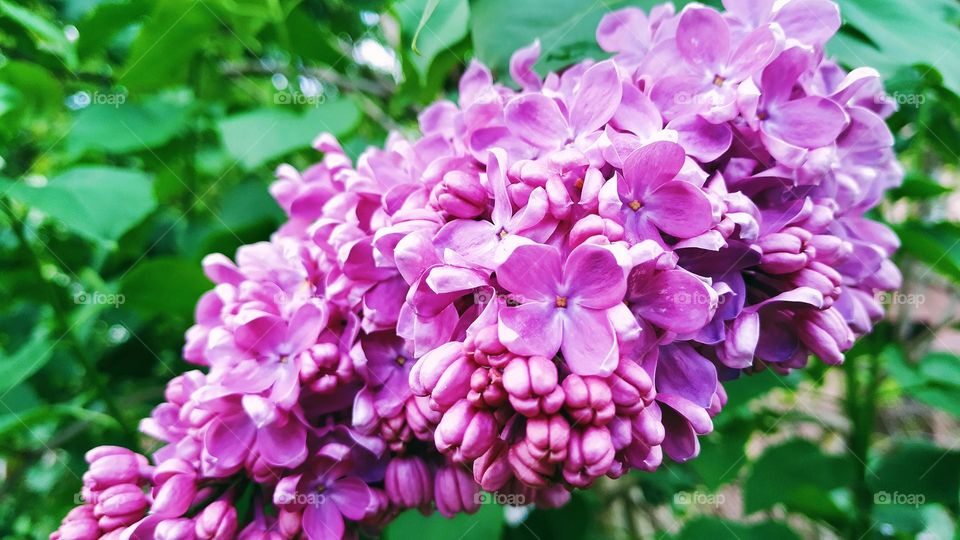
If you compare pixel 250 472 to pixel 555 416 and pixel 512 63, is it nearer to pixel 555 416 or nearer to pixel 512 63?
pixel 555 416

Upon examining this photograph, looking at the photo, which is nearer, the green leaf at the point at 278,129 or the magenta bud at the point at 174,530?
the magenta bud at the point at 174,530

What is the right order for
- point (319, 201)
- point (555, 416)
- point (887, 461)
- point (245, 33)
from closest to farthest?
point (555, 416) < point (319, 201) < point (887, 461) < point (245, 33)

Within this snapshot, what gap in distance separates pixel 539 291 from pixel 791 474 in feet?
3.49

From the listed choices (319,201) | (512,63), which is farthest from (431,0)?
(319,201)

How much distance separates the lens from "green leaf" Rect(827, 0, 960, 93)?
79 centimetres

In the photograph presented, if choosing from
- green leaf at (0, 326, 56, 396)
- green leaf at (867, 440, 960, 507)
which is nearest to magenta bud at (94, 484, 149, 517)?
green leaf at (0, 326, 56, 396)

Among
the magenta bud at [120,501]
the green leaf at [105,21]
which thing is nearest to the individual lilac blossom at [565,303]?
the magenta bud at [120,501]

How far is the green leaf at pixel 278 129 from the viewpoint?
109 cm

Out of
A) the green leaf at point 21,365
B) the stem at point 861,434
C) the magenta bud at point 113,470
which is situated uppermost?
the magenta bud at point 113,470

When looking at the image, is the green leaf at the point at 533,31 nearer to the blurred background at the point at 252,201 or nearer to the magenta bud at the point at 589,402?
the blurred background at the point at 252,201

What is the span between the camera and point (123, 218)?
3.24 ft

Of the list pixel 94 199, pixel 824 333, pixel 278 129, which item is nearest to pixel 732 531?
pixel 824 333

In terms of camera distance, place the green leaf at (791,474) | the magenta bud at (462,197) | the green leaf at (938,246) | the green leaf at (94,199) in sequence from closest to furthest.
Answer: the magenta bud at (462,197) → the green leaf at (94,199) → the green leaf at (938,246) → the green leaf at (791,474)

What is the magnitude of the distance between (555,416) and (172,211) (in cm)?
146
